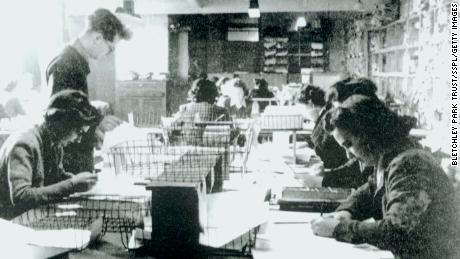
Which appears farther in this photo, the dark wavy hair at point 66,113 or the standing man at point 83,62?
the standing man at point 83,62

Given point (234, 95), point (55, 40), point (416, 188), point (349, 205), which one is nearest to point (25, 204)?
Result: point (349, 205)

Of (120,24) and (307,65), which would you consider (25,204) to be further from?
(307,65)

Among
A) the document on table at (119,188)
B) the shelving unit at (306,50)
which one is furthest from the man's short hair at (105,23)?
the shelving unit at (306,50)

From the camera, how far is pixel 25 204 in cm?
206

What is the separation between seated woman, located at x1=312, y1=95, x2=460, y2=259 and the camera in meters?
1.54

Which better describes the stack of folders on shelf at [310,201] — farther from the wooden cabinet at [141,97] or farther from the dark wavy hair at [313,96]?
the wooden cabinet at [141,97]

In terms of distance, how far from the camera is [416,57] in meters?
6.30

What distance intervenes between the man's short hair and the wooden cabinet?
8390mm

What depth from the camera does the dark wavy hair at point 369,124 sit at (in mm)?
1757

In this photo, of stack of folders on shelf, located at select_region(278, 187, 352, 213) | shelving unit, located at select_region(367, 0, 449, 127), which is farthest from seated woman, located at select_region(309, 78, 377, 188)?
shelving unit, located at select_region(367, 0, 449, 127)

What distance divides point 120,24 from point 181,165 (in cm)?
166

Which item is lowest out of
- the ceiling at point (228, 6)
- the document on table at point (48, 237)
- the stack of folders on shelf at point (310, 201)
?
the stack of folders on shelf at point (310, 201)

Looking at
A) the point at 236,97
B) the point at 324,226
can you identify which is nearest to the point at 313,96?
the point at 324,226

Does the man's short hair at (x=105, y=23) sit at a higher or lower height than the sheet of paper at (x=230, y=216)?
higher
